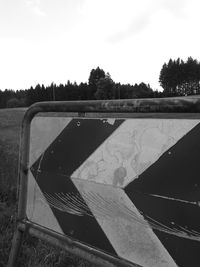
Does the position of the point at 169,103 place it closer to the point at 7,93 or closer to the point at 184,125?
the point at 184,125

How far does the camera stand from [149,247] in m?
1.78

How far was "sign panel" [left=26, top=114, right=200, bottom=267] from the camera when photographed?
5.35 ft

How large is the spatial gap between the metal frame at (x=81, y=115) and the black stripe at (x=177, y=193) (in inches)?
6.8

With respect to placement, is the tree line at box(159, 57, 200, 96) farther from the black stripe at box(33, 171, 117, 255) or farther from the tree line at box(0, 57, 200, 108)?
the black stripe at box(33, 171, 117, 255)

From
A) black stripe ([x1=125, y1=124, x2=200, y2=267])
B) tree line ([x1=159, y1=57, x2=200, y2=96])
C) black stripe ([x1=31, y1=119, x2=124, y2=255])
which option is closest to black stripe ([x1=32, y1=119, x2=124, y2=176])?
black stripe ([x1=31, y1=119, x2=124, y2=255])

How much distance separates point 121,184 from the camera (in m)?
1.87

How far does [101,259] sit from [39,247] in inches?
73.6

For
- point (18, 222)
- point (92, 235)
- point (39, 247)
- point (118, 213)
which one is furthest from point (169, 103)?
point (39, 247)

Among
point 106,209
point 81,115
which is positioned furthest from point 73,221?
point 81,115

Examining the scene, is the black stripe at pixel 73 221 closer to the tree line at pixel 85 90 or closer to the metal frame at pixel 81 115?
the metal frame at pixel 81 115

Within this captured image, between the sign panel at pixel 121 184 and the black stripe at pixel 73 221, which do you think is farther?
→ the black stripe at pixel 73 221

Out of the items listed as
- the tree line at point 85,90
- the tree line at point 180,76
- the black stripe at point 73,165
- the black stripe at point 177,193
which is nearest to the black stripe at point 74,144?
the black stripe at point 73,165

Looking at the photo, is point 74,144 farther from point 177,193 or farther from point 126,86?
point 126,86

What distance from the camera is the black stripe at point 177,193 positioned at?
1589 millimetres
